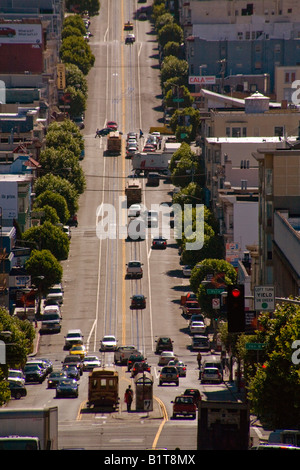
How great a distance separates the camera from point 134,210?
193 m

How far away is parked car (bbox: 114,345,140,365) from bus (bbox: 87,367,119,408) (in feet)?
93.3

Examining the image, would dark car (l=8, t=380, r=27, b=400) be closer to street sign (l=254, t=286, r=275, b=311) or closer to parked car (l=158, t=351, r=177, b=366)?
parked car (l=158, t=351, r=177, b=366)

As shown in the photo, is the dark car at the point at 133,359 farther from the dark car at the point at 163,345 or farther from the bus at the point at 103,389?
the bus at the point at 103,389

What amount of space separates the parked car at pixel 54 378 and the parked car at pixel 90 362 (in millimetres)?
10386

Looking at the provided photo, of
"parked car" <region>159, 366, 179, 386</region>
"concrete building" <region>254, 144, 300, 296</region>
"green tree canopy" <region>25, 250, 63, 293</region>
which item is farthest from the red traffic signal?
"green tree canopy" <region>25, 250, 63, 293</region>

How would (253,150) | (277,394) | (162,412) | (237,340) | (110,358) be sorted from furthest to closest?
(253,150) < (110,358) < (237,340) < (162,412) < (277,394)

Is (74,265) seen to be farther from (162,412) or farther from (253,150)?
(162,412)

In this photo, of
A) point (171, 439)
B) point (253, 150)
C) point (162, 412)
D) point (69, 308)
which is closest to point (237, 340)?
point (162, 412)

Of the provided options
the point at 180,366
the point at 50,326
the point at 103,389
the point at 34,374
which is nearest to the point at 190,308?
the point at 50,326

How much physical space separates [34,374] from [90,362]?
1032cm

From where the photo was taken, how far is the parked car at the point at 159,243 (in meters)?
178

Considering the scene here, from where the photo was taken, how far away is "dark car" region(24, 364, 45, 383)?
115750 mm

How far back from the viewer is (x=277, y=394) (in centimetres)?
7838
